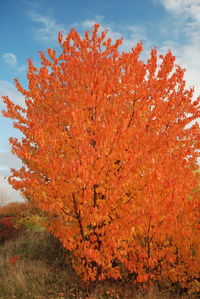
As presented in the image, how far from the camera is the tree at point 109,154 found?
6.14 meters

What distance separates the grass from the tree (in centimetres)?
70

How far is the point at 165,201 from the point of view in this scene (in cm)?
646

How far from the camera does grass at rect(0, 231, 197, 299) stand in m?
7.96

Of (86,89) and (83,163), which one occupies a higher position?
(86,89)

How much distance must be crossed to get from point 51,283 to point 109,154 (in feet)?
18.7

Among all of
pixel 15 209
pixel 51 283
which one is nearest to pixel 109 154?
pixel 51 283

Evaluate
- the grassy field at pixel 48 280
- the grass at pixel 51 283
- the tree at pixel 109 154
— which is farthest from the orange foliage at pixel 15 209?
the tree at pixel 109 154

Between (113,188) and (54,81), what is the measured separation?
438 cm

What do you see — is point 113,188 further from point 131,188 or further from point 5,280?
point 5,280

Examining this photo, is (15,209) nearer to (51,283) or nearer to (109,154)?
(51,283)

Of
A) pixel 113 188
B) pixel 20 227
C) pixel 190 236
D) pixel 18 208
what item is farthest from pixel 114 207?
pixel 18 208

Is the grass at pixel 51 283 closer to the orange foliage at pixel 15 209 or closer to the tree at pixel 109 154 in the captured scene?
the tree at pixel 109 154

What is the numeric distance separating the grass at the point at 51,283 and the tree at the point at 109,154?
0.70m

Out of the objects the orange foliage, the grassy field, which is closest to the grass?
Answer: the grassy field
